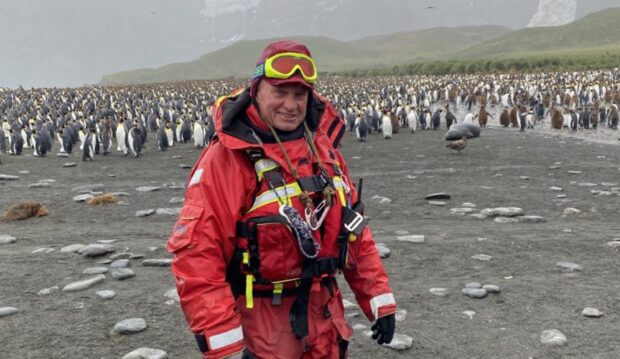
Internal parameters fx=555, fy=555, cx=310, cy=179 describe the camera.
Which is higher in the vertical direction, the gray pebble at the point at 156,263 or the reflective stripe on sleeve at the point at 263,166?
the reflective stripe on sleeve at the point at 263,166

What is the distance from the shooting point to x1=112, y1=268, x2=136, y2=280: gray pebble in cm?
591

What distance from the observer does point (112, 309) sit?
16.6 ft

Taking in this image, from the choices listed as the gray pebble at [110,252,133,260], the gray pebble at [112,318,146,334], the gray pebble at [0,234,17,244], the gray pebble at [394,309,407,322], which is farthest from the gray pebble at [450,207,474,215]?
the gray pebble at [0,234,17,244]

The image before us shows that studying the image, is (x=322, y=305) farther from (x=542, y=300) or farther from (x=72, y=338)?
(x=542, y=300)

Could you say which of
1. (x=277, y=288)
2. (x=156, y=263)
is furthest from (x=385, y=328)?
(x=156, y=263)

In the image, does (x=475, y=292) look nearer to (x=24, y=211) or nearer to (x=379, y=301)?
(x=379, y=301)

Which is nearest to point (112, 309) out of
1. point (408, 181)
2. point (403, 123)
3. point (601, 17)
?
point (408, 181)

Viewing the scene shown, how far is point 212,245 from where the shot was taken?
93.0 inches

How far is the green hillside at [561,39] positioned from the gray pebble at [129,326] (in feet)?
329

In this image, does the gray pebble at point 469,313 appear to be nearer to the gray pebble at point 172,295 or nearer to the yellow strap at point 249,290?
the gray pebble at point 172,295

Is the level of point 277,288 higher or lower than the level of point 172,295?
higher

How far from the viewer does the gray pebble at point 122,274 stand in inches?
233

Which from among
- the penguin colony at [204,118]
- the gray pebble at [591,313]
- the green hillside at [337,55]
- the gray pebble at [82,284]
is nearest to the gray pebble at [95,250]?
the gray pebble at [82,284]

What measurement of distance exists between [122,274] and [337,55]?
498 ft
